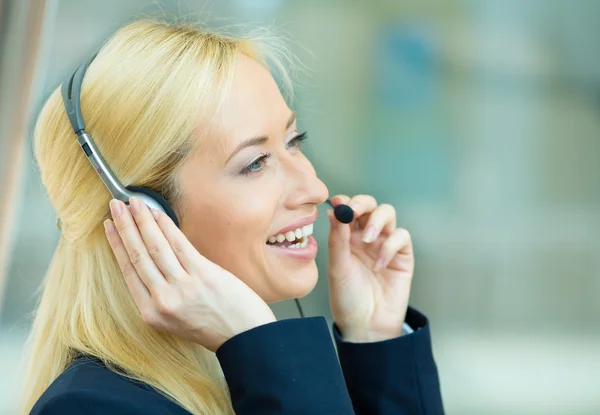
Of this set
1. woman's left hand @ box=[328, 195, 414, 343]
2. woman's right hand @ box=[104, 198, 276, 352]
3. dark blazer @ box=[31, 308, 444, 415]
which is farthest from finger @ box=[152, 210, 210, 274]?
woman's left hand @ box=[328, 195, 414, 343]

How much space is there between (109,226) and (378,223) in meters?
0.53

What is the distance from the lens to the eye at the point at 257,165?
1036 millimetres

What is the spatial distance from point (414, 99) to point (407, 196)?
293mm

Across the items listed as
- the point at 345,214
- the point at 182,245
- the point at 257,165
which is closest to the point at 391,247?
the point at 345,214

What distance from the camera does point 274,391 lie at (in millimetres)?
822

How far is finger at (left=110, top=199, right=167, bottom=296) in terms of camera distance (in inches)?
35.2

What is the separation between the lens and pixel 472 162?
6.70 ft

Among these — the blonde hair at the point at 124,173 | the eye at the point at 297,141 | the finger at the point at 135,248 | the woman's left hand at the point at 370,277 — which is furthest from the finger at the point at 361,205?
the finger at the point at 135,248

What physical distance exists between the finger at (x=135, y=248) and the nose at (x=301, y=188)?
9.9 inches

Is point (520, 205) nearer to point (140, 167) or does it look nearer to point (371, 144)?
point (371, 144)

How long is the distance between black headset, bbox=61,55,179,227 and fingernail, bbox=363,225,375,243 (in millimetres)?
408

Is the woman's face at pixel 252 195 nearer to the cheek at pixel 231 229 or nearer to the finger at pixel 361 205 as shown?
the cheek at pixel 231 229

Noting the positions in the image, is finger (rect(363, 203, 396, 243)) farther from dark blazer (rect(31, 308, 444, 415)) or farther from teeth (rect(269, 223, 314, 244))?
dark blazer (rect(31, 308, 444, 415))

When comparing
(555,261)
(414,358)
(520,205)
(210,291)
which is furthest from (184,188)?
(555,261)
